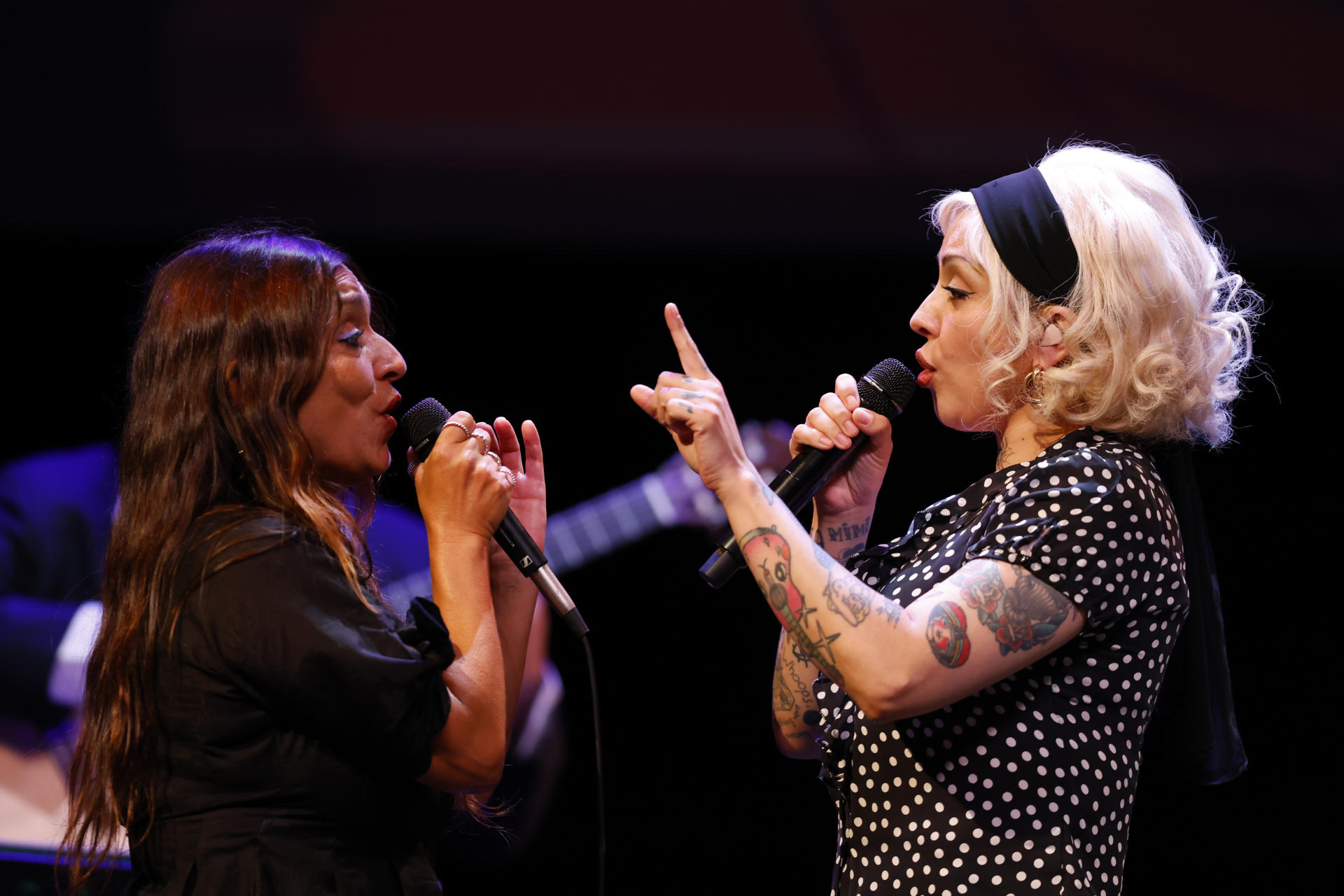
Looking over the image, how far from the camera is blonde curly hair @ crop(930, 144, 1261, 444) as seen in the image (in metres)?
1.15

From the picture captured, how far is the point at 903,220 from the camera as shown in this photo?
8.09 ft

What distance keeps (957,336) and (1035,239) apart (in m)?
0.14

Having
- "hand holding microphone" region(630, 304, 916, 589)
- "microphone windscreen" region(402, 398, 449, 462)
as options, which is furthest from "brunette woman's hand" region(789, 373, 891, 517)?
"microphone windscreen" region(402, 398, 449, 462)

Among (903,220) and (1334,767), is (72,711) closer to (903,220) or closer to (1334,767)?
(903,220)

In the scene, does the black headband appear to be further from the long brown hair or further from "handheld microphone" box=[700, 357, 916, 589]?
the long brown hair

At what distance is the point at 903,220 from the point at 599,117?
0.76 meters

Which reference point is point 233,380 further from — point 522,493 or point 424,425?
point 522,493

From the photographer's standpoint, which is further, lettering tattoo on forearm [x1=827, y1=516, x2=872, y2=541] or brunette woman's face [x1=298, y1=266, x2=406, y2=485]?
lettering tattoo on forearm [x1=827, y1=516, x2=872, y2=541]

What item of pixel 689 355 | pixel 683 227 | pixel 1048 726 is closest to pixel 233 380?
pixel 689 355

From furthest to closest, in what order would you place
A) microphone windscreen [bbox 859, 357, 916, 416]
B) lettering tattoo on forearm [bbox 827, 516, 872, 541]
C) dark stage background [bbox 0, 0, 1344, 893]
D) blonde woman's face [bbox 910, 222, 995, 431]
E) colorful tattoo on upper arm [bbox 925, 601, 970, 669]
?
dark stage background [bbox 0, 0, 1344, 893]
lettering tattoo on forearm [bbox 827, 516, 872, 541]
microphone windscreen [bbox 859, 357, 916, 416]
blonde woman's face [bbox 910, 222, 995, 431]
colorful tattoo on upper arm [bbox 925, 601, 970, 669]

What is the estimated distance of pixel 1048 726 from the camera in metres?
1.09

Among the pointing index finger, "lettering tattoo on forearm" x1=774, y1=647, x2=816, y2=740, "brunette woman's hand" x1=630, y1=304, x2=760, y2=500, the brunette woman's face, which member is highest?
the brunette woman's face

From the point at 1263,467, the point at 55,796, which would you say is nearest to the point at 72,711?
the point at 55,796

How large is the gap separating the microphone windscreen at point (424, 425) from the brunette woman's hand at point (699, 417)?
11.4 inches
